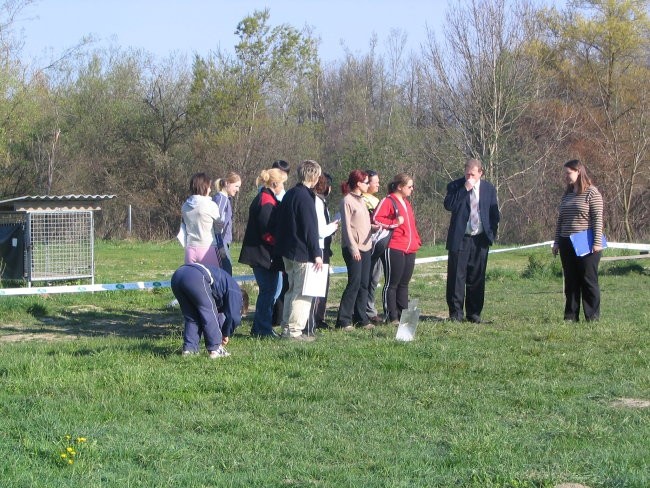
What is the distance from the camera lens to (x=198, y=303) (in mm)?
8016

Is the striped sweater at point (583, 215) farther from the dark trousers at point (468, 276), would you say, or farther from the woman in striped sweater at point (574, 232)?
the dark trousers at point (468, 276)

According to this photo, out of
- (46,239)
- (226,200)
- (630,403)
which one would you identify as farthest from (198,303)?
(46,239)

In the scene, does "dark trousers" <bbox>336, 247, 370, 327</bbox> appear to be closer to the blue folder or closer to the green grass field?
the green grass field

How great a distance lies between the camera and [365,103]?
183 ft

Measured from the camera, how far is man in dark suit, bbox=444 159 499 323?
1084 cm

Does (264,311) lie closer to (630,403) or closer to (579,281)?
(579,281)

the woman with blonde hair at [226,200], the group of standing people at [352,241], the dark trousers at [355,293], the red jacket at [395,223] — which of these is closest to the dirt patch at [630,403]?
the group of standing people at [352,241]

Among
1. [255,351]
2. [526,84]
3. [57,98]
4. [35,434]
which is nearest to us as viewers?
[35,434]

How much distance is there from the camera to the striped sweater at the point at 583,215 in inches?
415

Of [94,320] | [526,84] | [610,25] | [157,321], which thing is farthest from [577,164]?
[610,25]

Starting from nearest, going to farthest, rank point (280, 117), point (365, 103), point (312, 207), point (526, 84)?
point (312, 207)
point (526, 84)
point (280, 117)
point (365, 103)

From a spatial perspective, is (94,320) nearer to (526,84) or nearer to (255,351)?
(255,351)

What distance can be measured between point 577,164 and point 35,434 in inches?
280

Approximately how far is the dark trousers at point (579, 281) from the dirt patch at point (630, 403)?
407 centimetres
